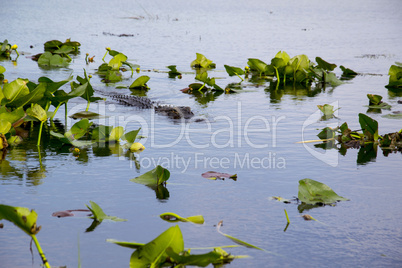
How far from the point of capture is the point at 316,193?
294cm

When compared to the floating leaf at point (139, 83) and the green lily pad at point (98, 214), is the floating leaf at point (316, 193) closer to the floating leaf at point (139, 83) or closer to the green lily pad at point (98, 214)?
the green lily pad at point (98, 214)

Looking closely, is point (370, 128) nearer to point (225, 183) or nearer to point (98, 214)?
point (225, 183)

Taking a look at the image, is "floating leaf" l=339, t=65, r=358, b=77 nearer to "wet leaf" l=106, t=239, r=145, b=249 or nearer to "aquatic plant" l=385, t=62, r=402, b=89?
"aquatic plant" l=385, t=62, r=402, b=89

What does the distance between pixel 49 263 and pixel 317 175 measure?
1875 millimetres

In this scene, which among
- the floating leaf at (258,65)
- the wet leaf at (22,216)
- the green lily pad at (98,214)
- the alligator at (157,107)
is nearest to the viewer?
the wet leaf at (22,216)

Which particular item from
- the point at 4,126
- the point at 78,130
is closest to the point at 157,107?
the point at 78,130

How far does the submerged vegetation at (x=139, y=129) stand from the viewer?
2088mm

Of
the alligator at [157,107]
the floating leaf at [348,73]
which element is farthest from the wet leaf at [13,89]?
the floating leaf at [348,73]
